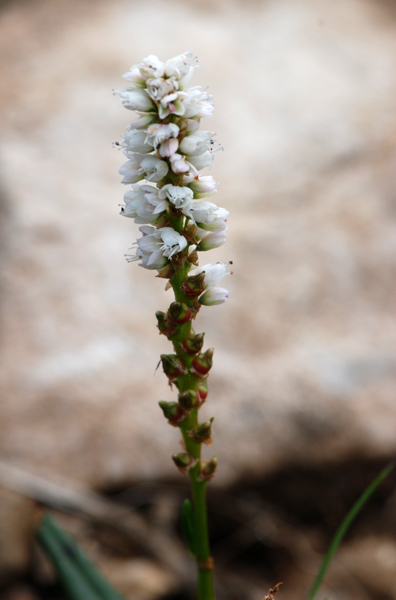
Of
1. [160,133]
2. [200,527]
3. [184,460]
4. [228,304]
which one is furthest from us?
[228,304]

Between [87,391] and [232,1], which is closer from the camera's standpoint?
[87,391]

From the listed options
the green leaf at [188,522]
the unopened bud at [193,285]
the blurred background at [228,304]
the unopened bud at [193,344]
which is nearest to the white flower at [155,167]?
the unopened bud at [193,285]

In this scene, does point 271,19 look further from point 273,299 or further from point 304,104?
point 273,299

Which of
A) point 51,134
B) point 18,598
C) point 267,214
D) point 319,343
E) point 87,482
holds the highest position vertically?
point 51,134

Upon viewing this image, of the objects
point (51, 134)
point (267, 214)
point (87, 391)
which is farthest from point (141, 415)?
point (51, 134)

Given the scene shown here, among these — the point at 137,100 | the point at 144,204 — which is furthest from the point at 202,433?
the point at 137,100

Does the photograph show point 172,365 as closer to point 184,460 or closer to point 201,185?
point 184,460
